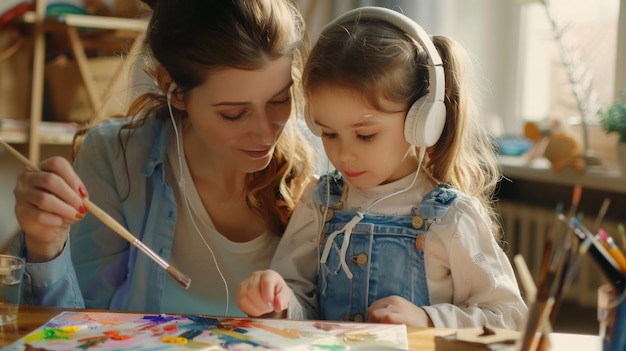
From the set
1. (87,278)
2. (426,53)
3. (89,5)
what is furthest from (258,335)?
(89,5)

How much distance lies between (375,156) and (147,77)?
0.63m

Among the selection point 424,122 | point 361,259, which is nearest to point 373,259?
point 361,259

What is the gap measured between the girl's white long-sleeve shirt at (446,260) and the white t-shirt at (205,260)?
5.2 inches

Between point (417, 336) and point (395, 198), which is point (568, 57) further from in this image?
point (417, 336)

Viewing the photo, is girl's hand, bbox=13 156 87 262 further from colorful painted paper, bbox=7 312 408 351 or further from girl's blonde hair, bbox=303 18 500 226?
girl's blonde hair, bbox=303 18 500 226

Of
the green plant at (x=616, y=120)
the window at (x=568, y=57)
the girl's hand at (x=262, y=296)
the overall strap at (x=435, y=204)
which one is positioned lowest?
the girl's hand at (x=262, y=296)

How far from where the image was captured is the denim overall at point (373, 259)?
45.6 inches

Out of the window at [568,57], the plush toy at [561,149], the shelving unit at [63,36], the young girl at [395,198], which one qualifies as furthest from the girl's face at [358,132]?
the shelving unit at [63,36]

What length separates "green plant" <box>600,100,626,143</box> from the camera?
2400 mm

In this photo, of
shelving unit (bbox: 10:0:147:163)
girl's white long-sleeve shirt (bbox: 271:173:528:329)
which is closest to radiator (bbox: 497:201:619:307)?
girl's white long-sleeve shirt (bbox: 271:173:528:329)

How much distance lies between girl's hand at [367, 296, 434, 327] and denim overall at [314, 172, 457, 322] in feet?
0.28

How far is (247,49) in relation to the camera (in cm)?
126

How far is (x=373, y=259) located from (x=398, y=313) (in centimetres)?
16

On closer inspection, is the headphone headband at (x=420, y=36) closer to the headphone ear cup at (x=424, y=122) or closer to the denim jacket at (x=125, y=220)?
the headphone ear cup at (x=424, y=122)
